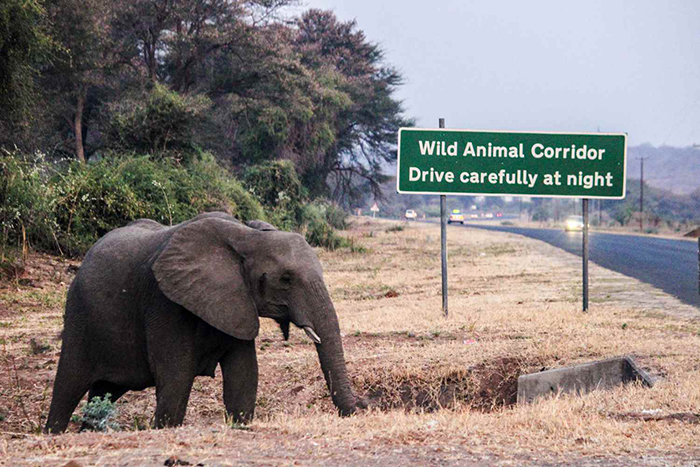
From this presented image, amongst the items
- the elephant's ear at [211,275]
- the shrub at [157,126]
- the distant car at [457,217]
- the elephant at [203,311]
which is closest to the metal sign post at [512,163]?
the elephant at [203,311]

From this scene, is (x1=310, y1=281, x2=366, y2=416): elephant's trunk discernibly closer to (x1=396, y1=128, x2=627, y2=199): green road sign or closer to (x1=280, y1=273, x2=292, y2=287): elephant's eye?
(x1=280, y1=273, x2=292, y2=287): elephant's eye

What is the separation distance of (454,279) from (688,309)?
6.25 metres

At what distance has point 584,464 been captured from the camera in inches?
167

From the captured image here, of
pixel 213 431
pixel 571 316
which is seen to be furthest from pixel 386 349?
pixel 213 431

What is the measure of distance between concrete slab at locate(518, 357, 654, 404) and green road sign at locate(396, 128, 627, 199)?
3.99 m

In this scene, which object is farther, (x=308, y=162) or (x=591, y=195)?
(x=308, y=162)

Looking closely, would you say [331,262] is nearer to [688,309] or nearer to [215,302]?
[688,309]

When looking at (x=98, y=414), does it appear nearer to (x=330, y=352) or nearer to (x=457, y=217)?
(x=330, y=352)

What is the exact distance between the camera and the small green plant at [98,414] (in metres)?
6.08

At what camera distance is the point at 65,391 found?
20.7 ft

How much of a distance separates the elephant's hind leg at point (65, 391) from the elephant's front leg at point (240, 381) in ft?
4.34

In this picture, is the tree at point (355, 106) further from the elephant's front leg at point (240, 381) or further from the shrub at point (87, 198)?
the elephant's front leg at point (240, 381)

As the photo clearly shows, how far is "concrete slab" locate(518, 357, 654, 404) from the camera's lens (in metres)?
7.84

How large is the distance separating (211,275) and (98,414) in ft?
5.16
